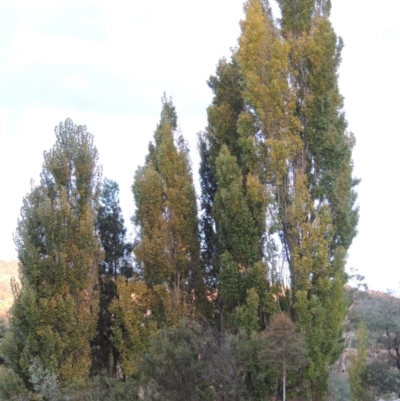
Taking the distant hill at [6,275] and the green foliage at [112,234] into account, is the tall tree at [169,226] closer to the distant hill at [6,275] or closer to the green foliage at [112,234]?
the green foliage at [112,234]

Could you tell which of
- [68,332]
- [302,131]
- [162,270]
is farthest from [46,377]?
[302,131]

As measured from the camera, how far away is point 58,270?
53.3ft

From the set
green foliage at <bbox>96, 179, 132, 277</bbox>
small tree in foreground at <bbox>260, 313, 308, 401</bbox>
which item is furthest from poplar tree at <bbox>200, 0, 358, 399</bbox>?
green foliage at <bbox>96, 179, 132, 277</bbox>

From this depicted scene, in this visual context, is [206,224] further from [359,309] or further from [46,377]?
[359,309]

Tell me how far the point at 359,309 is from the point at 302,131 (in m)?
17.7

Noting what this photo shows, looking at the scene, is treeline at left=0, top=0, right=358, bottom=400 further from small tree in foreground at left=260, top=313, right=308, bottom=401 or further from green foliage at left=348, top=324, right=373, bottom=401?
green foliage at left=348, top=324, right=373, bottom=401

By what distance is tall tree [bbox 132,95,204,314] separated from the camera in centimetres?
1725

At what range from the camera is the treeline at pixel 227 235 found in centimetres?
1528

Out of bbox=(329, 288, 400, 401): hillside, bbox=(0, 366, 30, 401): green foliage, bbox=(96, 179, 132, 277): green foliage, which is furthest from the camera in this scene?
bbox=(329, 288, 400, 401): hillside

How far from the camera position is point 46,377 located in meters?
14.6

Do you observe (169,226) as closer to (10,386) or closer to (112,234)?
(112,234)

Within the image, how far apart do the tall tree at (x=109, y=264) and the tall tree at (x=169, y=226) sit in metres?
1.90

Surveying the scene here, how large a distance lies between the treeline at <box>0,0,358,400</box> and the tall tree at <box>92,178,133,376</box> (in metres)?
0.07

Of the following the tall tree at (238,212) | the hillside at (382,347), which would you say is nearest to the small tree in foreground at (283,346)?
the tall tree at (238,212)
